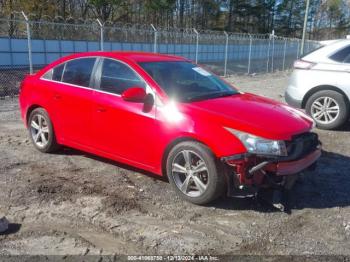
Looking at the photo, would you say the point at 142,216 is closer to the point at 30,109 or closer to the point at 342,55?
the point at 30,109

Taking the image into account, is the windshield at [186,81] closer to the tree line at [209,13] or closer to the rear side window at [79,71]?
the rear side window at [79,71]

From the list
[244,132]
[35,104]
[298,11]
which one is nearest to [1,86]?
[35,104]

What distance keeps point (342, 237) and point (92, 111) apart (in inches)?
122

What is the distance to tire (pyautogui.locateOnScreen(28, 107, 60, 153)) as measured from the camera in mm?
5605

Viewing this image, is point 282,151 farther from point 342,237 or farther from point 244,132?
point 342,237

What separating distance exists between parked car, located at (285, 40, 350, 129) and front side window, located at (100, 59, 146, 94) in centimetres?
439

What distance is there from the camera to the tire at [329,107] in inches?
299

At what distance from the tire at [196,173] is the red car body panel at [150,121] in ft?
0.32

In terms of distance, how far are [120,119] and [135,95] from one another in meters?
0.43

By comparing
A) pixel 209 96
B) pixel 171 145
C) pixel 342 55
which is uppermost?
pixel 342 55

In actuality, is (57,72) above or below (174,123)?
above

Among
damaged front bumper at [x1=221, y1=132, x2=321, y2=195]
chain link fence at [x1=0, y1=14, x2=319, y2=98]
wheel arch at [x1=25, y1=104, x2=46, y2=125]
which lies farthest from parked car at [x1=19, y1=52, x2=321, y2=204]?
chain link fence at [x1=0, y1=14, x2=319, y2=98]

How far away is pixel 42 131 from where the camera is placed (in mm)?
5754

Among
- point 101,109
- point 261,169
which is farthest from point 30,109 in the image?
point 261,169
